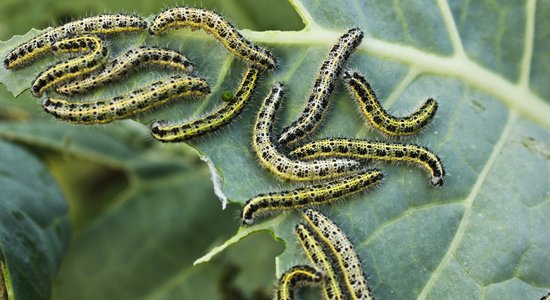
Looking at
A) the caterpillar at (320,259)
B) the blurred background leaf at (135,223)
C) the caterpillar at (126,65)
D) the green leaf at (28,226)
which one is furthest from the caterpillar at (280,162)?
the blurred background leaf at (135,223)

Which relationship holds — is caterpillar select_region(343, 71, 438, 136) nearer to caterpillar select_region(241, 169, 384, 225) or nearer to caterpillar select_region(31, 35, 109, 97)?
caterpillar select_region(241, 169, 384, 225)

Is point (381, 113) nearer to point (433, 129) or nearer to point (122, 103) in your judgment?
point (433, 129)

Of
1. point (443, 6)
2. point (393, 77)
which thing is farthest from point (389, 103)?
point (443, 6)

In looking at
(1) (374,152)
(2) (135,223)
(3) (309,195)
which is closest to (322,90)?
(1) (374,152)

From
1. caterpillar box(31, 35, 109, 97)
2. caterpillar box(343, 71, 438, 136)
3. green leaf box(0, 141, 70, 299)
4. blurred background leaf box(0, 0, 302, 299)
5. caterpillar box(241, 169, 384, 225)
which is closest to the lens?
green leaf box(0, 141, 70, 299)

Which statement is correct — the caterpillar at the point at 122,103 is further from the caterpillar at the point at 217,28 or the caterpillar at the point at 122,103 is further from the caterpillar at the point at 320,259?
the caterpillar at the point at 320,259

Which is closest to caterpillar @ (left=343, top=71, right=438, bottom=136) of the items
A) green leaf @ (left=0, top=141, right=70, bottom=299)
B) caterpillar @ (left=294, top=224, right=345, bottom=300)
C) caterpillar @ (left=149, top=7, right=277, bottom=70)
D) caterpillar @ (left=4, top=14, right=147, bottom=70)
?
caterpillar @ (left=149, top=7, right=277, bottom=70)
